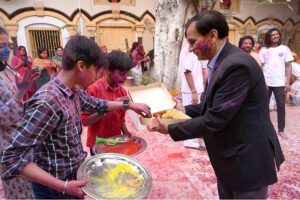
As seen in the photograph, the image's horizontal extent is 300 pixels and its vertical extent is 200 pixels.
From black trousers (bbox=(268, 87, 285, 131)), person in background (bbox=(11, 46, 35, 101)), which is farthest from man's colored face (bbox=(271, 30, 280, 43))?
person in background (bbox=(11, 46, 35, 101))

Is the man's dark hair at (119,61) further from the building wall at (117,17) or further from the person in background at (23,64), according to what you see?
the building wall at (117,17)

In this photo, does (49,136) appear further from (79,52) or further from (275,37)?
(275,37)

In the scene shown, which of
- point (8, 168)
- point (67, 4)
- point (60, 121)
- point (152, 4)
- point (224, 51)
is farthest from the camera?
point (152, 4)

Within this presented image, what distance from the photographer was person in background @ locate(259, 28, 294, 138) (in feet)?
13.6

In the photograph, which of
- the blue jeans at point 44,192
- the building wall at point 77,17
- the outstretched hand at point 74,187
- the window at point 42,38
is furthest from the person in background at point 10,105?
the window at point 42,38

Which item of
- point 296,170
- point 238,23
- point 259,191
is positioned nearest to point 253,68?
point 259,191

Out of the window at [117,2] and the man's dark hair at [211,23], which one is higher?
the window at [117,2]

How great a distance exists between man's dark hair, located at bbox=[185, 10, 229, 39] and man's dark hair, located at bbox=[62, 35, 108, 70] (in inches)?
27.8

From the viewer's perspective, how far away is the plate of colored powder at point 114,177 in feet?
4.07

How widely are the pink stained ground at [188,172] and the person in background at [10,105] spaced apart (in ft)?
3.91

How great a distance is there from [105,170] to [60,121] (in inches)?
19.8

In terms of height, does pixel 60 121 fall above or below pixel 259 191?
above

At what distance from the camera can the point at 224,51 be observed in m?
1.41

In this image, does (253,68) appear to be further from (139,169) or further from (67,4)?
(67,4)
